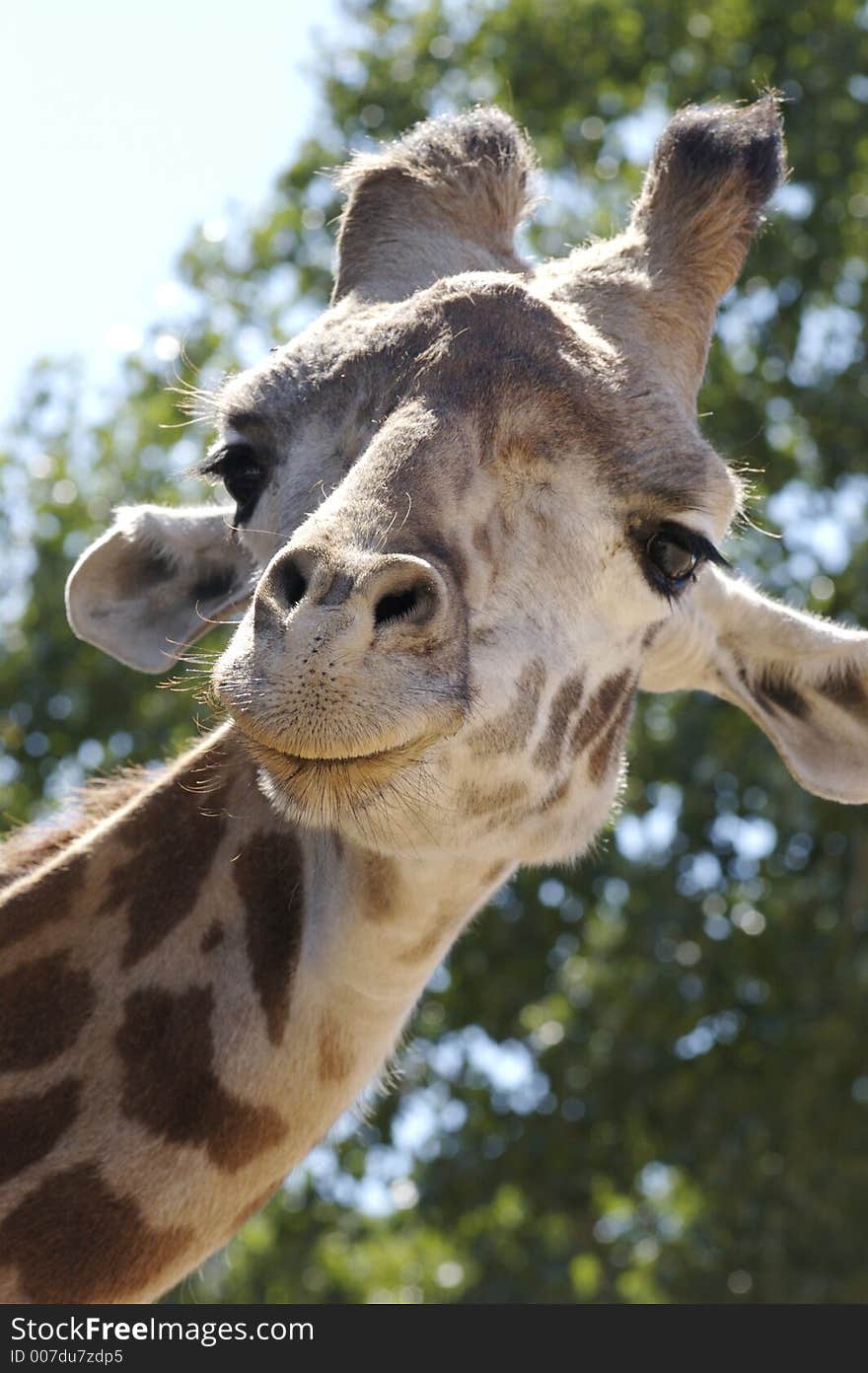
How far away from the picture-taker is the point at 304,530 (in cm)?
366

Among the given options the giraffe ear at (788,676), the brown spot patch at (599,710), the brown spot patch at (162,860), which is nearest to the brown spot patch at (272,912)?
the brown spot patch at (162,860)

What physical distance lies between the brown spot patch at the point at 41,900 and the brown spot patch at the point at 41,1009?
4.1 inches

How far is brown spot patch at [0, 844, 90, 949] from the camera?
4.45 metres

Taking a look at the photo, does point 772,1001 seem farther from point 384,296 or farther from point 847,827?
point 384,296

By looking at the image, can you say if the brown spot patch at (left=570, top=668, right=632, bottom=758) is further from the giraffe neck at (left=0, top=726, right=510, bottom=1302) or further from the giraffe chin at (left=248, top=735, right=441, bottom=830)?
the giraffe chin at (left=248, top=735, right=441, bottom=830)

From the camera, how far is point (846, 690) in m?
5.26

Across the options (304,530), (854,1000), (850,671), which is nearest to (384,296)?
(304,530)

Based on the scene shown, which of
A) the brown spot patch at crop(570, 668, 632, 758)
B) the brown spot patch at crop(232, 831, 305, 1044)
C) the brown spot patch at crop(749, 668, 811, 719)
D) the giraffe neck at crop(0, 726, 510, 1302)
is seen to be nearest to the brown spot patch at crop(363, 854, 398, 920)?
the giraffe neck at crop(0, 726, 510, 1302)

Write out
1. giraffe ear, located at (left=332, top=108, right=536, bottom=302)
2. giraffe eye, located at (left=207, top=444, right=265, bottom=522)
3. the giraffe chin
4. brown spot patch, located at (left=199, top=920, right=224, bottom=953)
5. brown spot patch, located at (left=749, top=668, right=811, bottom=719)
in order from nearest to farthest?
the giraffe chin < brown spot patch, located at (left=199, top=920, right=224, bottom=953) < giraffe eye, located at (left=207, top=444, right=265, bottom=522) < giraffe ear, located at (left=332, top=108, right=536, bottom=302) < brown spot patch, located at (left=749, top=668, right=811, bottom=719)

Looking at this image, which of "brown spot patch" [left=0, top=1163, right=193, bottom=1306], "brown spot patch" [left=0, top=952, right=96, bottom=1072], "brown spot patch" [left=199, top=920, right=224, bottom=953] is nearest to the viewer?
"brown spot patch" [left=0, top=1163, right=193, bottom=1306]

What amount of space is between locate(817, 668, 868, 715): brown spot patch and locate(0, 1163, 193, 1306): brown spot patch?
2.36 metres

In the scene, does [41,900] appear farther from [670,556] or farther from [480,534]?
[670,556]

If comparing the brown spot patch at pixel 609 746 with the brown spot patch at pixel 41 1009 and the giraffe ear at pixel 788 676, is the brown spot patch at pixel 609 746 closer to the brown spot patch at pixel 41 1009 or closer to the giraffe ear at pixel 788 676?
the giraffe ear at pixel 788 676

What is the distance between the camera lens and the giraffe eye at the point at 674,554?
445cm
